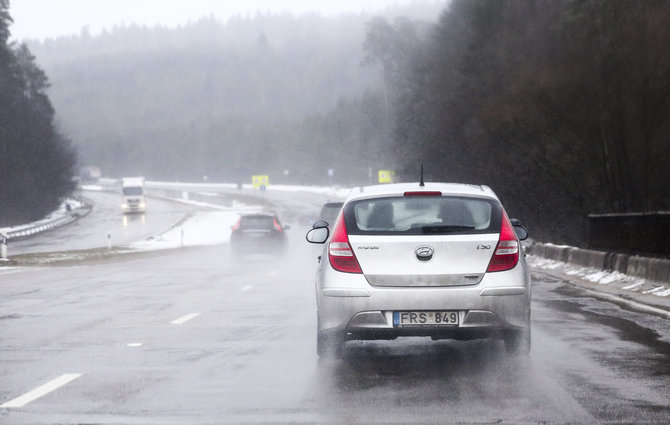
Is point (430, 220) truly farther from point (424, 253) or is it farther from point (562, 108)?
point (562, 108)

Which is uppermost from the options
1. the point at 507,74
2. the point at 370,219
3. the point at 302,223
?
the point at 507,74

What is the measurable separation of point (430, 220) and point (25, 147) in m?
89.2

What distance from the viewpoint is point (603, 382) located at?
8.46 metres

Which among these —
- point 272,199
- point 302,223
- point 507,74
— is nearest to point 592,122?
point 507,74

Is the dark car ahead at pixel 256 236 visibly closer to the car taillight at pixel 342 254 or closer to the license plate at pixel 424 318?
the car taillight at pixel 342 254

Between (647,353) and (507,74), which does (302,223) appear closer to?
(507,74)

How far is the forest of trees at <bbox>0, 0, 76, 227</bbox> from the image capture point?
3450 inches

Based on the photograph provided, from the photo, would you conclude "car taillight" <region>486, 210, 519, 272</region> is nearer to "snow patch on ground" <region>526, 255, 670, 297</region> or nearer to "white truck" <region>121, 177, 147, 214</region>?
"snow patch on ground" <region>526, 255, 670, 297</region>

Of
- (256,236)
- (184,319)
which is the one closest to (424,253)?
(184,319)

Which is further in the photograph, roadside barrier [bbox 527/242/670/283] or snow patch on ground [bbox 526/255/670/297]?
roadside barrier [bbox 527/242/670/283]

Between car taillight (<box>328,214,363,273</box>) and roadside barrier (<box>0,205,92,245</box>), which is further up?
car taillight (<box>328,214,363,273</box>)

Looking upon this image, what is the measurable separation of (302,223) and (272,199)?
1343 inches

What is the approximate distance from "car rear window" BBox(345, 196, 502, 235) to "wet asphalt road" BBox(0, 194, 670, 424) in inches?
45.2

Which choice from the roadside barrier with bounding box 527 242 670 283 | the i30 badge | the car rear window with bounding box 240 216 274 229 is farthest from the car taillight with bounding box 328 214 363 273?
the car rear window with bounding box 240 216 274 229
